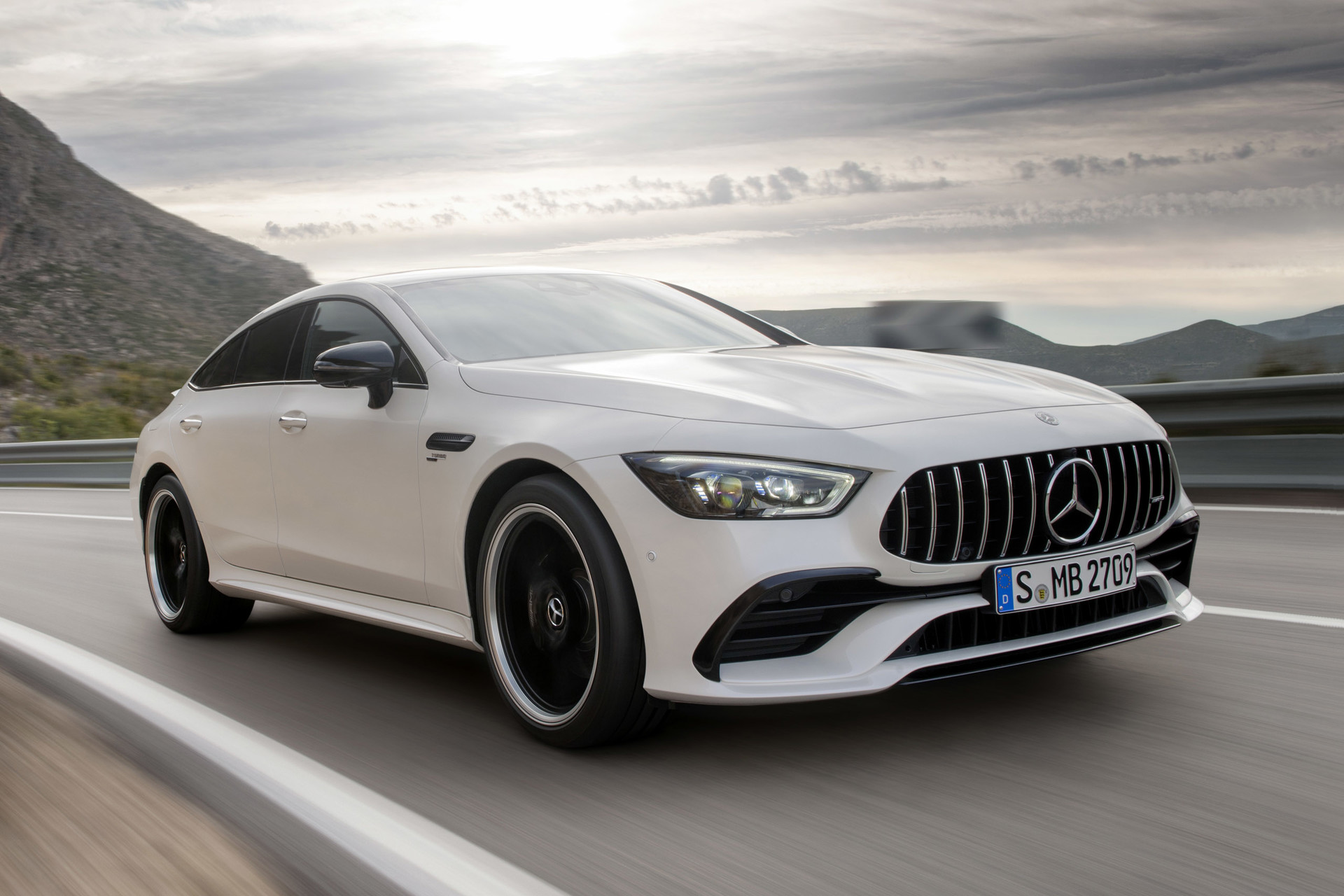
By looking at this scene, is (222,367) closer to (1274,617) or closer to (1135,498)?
(1135,498)

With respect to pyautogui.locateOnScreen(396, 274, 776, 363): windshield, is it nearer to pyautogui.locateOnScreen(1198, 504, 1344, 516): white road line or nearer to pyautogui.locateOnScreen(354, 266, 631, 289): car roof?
pyautogui.locateOnScreen(354, 266, 631, 289): car roof

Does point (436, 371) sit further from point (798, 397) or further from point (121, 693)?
point (121, 693)

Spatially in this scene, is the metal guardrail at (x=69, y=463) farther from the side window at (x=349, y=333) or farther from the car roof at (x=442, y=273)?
the car roof at (x=442, y=273)

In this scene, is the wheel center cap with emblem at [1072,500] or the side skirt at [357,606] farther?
the side skirt at [357,606]

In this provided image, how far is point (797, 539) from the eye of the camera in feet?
10.5

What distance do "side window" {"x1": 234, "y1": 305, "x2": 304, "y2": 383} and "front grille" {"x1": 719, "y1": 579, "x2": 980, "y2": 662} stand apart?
8.70ft

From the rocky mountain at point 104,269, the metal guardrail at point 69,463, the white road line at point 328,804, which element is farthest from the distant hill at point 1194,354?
the rocky mountain at point 104,269

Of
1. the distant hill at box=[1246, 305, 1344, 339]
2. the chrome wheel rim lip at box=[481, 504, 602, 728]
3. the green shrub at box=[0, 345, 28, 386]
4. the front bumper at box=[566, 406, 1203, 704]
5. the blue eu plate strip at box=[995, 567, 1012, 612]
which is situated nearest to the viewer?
the front bumper at box=[566, 406, 1203, 704]

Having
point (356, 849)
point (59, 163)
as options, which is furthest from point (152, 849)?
point (59, 163)

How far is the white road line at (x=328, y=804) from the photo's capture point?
2.73m

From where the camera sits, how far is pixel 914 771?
3318 millimetres

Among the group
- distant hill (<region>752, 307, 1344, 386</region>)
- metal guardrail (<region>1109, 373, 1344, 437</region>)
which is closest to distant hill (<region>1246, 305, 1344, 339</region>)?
distant hill (<region>752, 307, 1344, 386</region>)

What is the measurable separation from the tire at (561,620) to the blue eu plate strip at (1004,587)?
2.95 ft

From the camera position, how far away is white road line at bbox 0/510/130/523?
458 inches
